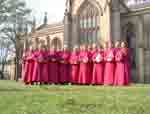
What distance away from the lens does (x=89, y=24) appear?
3950cm

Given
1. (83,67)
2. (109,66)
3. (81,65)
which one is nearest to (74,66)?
(81,65)

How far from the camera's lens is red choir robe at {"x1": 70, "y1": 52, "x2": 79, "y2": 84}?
17719 millimetres

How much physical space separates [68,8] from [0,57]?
60.6 ft

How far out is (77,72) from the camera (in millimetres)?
17969

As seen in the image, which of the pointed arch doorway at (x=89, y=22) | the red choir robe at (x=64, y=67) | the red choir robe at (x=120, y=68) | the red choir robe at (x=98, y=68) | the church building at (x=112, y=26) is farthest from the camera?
the pointed arch doorway at (x=89, y=22)

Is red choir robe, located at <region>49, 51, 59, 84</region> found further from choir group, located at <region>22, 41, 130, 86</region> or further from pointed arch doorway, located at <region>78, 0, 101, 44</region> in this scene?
pointed arch doorway, located at <region>78, 0, 101, 44</region>

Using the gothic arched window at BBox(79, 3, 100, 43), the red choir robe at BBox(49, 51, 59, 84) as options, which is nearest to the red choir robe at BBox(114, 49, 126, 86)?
the red choir robe at BBox(49, 51, 59, 84)

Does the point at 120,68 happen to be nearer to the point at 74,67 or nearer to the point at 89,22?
the point at 74,67

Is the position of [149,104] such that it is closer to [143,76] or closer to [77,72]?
[77,72]

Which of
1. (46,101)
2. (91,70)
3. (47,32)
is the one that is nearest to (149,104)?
(46,101)

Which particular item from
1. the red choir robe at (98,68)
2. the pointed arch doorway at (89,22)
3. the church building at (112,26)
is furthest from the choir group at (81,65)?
the pointed arch doorway at (89,22)

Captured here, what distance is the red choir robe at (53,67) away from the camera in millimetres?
17750

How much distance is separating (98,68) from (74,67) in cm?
152

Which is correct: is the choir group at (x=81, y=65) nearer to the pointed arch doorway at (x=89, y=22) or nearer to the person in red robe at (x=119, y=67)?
the person in red robe at (x=119, y=67)
